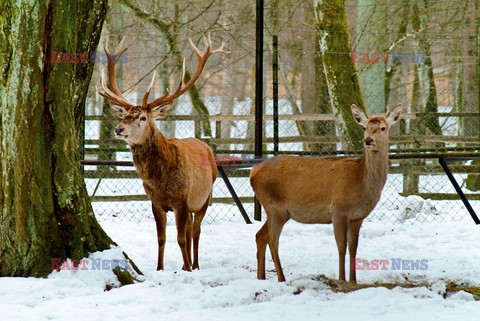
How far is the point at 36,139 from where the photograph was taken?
5.55m

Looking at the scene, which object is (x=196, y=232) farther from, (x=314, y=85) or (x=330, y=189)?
(x=314, y=85)

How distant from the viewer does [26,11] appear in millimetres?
5520

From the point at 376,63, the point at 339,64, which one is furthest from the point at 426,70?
the point at 339,64

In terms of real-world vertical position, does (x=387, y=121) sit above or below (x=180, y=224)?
above

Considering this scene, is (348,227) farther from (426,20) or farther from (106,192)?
(426,20)

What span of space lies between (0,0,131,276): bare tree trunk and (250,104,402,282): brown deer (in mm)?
1575

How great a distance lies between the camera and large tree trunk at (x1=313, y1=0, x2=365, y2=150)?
11.5 m

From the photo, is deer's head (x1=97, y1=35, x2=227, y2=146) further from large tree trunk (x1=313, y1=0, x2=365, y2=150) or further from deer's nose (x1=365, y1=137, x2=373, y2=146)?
large tree trunk (x1=313, y1=0, x2=365, y2=150)

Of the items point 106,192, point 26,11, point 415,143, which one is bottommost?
point 106,192

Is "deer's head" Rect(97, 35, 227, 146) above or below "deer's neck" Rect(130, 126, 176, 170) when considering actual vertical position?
above

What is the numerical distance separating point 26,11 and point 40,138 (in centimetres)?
93

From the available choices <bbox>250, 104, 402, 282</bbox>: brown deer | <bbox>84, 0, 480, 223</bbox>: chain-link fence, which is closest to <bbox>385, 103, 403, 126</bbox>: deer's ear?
<bbox>250, 104, 402, 282</bbox>: brown deer

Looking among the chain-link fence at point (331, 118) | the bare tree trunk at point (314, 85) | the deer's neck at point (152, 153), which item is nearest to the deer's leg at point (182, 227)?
the deer's neck at point (152, 153)

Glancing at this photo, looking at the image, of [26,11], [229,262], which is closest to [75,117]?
[26,11]
